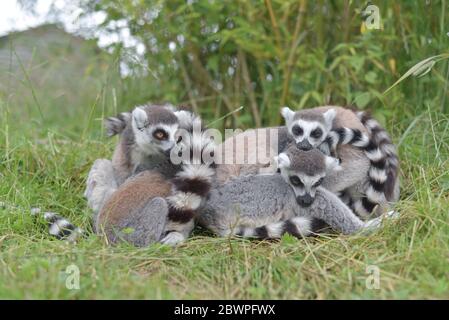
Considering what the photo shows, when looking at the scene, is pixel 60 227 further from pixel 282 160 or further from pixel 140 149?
pixel 282 160

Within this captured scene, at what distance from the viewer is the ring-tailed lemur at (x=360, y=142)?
481 cm

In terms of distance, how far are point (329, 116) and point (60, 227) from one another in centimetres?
226

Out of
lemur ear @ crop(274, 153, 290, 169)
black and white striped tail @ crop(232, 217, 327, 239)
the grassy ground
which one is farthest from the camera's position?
lemur ear @ crop(274, 153, 290, 169)

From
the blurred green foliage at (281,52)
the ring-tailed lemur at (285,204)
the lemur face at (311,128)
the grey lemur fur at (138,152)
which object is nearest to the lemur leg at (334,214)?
the ring-tailed lemur at (285,204)

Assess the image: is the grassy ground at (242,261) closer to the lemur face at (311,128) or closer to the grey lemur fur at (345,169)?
the grey lemur fur at (345,169)

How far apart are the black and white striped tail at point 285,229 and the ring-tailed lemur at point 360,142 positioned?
60 centimetres

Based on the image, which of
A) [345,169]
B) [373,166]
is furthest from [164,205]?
[373,166]

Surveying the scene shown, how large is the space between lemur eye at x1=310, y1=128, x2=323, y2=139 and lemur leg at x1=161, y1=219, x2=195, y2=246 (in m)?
1.22

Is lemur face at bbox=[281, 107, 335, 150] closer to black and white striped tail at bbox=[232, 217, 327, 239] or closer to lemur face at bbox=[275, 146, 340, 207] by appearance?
lemur face at bbox=[275, 146, 340, 207]

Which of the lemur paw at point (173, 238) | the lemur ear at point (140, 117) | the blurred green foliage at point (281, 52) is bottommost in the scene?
the lemur paw at point (173, 238)

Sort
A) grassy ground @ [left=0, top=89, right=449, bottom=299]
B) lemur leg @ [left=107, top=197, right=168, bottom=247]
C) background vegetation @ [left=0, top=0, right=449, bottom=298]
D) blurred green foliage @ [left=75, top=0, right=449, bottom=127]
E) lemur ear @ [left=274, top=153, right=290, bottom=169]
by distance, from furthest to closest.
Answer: blurred green foliage @ [left=75, top=0, right=449, bottom=127]
lemur ear @ [left=274, top=153, right=290, bottom=169]
lemur leg @ [left=107, top=197, right=168, bottom=247]
background vegetation @ [left=0, top=0, right=449, bottom=298]
grassy ground @ [left=0, top=89, right=449, bottom=299]

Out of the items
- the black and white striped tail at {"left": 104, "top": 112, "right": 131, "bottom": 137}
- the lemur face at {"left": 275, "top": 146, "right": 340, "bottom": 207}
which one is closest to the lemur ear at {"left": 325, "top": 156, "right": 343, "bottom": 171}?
the lemur face at {"left": 275, "top": 146, "right": 340, "bottom": 207}

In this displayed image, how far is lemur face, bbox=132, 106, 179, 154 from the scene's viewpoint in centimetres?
493

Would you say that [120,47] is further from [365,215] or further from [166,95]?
[365,215]
